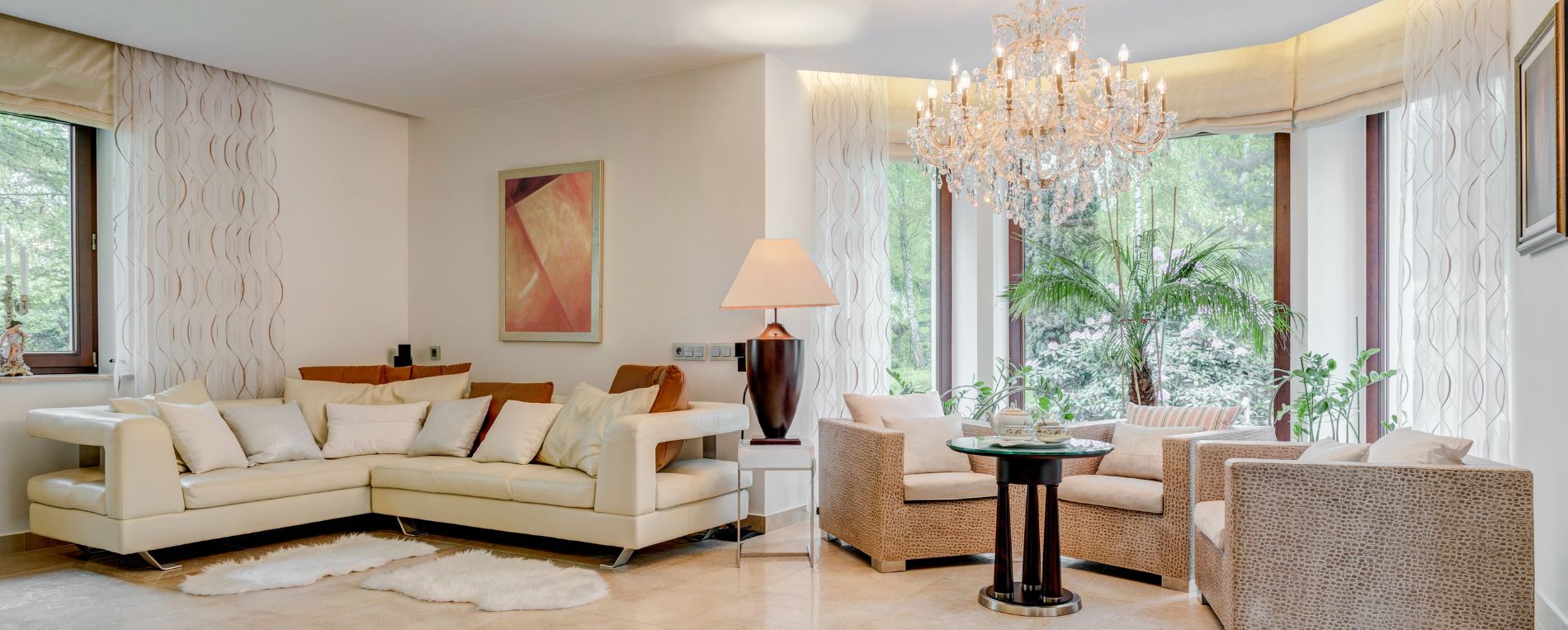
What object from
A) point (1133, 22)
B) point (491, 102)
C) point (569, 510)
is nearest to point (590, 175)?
point (491, 102)

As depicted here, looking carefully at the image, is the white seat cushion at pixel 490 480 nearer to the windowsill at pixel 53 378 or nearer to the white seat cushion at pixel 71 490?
the white seat cushion at pixel 71 490

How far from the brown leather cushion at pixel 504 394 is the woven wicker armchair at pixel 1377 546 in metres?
3.45

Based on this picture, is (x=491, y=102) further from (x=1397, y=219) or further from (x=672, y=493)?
(x=1397, y=219)

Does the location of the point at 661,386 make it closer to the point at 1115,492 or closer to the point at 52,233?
the point at 1115,492

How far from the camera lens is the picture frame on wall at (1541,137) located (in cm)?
300

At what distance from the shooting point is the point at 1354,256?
5.14 m

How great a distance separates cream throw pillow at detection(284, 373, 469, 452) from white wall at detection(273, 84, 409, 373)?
19.1 inches

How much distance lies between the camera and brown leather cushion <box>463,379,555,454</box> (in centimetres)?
534

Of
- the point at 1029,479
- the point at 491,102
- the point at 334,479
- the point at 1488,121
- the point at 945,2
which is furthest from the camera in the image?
the point at 491,102

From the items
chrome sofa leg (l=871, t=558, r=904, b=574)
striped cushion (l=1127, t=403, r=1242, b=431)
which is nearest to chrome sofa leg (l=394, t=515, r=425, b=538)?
chrome sofa leg (l=871, t=558, r=904, b=574)

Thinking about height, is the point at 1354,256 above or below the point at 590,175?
below

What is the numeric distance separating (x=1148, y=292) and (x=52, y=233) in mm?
5572

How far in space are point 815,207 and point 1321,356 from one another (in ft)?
8.70

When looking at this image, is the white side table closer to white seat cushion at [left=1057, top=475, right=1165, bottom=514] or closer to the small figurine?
white seat cushion at [left=1057, top=475, right=1165, bottom=514]
